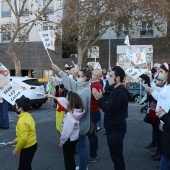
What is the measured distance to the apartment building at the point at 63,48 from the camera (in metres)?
32.0

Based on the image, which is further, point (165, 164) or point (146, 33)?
point (146, 33)

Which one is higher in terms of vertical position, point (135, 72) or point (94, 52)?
point (94, 52)

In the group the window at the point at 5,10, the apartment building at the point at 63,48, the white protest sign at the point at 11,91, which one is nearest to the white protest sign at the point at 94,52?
the apartment building at the point at 63,48

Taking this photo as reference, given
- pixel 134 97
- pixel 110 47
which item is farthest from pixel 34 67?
pixel 134 97

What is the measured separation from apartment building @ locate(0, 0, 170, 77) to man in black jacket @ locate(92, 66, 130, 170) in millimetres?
26439

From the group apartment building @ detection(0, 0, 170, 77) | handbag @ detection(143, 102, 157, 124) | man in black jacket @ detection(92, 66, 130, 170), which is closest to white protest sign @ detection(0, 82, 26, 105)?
man in black jacket @ detection(92, 66, 130, 170)

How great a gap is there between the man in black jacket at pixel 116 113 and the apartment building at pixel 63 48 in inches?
1041

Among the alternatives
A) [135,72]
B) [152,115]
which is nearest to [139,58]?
[135,72]

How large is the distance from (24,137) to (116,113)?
4.43ft

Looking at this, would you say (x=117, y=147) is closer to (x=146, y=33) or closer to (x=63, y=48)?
(x=146, y=33)

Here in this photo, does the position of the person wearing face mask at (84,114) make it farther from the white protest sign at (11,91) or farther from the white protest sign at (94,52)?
the white protest sign at (94,52)

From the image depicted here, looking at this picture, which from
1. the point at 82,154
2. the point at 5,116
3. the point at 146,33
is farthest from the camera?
the point at 146,33

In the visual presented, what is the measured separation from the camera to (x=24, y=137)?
4359mm

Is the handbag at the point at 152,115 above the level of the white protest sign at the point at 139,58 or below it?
below
